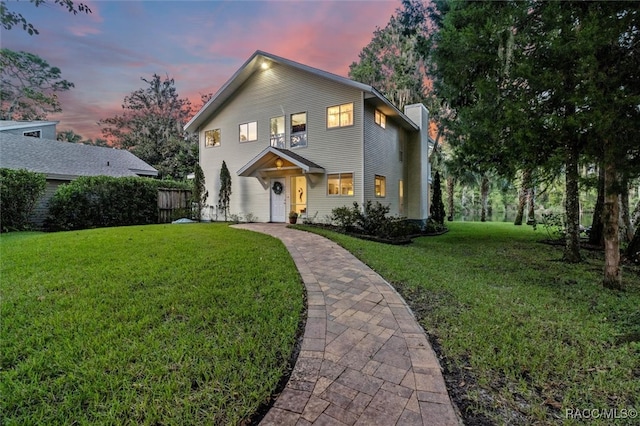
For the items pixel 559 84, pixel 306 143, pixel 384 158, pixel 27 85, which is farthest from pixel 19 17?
pixel 384 158

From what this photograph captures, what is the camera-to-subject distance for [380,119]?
12.9 m

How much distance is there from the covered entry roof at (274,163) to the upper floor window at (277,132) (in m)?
0.86

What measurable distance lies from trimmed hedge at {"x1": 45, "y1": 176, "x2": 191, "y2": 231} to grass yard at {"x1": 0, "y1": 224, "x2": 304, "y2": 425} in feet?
25.2

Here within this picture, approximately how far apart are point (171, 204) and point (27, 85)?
26.1 ft

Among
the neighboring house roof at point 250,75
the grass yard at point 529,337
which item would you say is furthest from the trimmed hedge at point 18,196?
the grass yard at point 529,337

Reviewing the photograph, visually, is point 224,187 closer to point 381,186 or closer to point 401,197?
point 381,186

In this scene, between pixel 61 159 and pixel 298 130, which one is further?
pixel 61 159

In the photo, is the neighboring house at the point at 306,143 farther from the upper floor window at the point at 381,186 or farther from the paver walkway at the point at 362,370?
the paver walkway at the point at 362,370

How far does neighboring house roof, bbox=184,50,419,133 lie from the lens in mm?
10992

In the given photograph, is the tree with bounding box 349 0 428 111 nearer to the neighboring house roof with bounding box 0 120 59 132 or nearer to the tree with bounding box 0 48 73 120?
the tree with bounding box 0 48 73 120

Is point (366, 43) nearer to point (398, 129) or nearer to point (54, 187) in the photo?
point (398, 129)

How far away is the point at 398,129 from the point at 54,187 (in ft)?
57.6

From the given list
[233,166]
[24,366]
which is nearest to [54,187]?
[233,166]

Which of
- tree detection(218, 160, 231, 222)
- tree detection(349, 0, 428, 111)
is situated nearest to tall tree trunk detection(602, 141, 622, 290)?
tree detection(218, 160, 231, 222)
